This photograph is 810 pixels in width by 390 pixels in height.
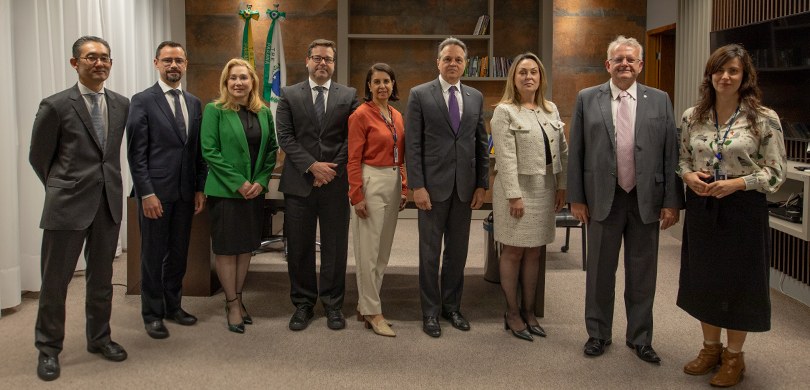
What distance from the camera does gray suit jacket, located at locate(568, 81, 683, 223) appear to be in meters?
3.16

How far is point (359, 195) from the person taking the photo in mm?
3594

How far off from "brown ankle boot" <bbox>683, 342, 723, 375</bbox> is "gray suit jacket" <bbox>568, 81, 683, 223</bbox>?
2.03ft

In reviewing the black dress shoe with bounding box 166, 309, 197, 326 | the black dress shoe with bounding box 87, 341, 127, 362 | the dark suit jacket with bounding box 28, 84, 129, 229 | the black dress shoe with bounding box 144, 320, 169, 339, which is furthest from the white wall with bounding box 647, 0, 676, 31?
the black dress shoe with bounding box 87, 341, 127, 362

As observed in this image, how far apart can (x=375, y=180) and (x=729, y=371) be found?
1.83 m

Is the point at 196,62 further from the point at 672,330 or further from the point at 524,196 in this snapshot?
the point at 672,330

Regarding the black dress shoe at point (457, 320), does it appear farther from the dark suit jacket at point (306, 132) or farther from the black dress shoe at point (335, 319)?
the dark suit jacket at point (306, 132)

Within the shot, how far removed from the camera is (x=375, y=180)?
3611 millimetres

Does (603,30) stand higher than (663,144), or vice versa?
(603,30)

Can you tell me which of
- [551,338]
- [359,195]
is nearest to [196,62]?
[359,195]

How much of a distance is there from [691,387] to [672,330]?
82cm

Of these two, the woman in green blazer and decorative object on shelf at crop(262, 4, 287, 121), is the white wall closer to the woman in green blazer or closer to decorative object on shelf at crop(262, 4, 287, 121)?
decorative object on shelf at crop(262, 4, 287, 121)

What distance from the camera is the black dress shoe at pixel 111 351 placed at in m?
3.24

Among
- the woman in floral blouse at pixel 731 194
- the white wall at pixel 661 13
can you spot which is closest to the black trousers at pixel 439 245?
the woman in floral blouse at pixel 731 194

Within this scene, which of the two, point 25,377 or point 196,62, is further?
point 196,62
